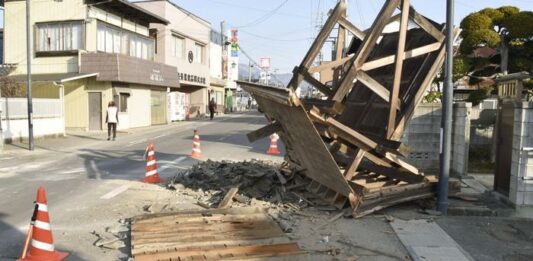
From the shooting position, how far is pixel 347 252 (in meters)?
5.91

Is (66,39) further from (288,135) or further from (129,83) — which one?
(288,135)

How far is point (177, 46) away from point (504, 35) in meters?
30.4

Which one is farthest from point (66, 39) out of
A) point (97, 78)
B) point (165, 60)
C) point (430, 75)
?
point (430, 75)

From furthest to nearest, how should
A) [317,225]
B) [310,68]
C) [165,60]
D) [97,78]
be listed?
[165,60], [97,78], [310,68], [317,225]

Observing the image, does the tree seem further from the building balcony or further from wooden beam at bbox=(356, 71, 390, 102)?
the building balcony

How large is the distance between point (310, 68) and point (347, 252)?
419 cm

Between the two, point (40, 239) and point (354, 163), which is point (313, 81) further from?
point (40, 239)

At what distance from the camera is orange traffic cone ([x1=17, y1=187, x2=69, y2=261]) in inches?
212

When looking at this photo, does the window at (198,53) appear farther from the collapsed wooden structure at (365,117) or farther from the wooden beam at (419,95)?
the wooden beam at (419,95)

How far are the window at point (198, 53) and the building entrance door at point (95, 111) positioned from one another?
2000 centimetres

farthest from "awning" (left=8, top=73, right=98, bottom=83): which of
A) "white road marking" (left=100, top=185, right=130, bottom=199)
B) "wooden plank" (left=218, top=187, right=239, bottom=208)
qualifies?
"wooden plank" (left=218, top=187, right=239, bottom=208)

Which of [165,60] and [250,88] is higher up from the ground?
[165,60]

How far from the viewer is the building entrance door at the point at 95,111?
2688 centimetres

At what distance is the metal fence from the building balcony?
4.15 m
